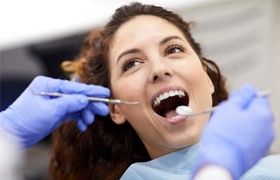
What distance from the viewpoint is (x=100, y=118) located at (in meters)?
1.67

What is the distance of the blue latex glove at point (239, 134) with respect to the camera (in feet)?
2.98

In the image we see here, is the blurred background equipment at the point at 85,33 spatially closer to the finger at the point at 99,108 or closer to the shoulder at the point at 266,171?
the shoulder at the point at 266,171

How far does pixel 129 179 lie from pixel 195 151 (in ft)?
0.78

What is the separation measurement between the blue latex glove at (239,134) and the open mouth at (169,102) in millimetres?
369

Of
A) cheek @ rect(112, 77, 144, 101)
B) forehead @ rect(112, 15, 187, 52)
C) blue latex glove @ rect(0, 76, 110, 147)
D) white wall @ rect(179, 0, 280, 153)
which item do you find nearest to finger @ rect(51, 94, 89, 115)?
blue latex glove @ rect(0, 76, 110, 147)

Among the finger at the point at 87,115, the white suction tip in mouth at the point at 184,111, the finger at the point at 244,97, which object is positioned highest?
the finger at the point at 244,97

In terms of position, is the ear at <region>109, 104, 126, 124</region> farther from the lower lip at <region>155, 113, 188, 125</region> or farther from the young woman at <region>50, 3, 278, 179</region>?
the lower lip at <region>155, 113, 188, 125</region>

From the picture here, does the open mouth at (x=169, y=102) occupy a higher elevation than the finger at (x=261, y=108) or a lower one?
lower

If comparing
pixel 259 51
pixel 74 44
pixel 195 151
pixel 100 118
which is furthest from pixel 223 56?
pixel 195 151

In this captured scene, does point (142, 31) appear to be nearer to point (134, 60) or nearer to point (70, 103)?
point (134, 60)

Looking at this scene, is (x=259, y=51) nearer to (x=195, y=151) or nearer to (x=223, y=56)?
(x=223, y=56)

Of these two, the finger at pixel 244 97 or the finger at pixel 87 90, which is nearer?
the finger at pixel 244 97

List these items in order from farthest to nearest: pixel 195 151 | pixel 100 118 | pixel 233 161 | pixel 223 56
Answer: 1. pixel 223 56
2. pixel 100 118
3. pixel 195 151
4. pixel 233 161

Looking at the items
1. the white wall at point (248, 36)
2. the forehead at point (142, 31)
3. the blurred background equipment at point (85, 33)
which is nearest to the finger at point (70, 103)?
the forehead at point (142, 31)
